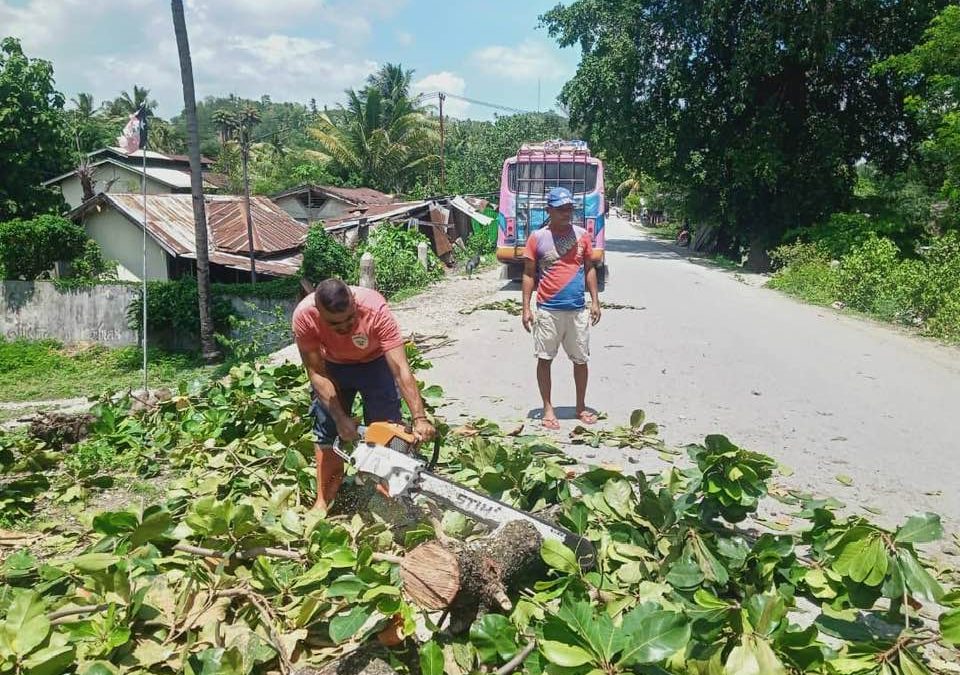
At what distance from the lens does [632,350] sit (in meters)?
8.83

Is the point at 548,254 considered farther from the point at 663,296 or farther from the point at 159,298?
the point at 159,298

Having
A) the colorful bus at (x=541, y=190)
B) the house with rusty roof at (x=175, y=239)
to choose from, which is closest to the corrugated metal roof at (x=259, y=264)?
the house with rusty roof at (x=175, y=239)

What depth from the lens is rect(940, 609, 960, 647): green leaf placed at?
2072mm

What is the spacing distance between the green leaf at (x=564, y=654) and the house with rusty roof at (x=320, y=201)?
Result: 28225 mm

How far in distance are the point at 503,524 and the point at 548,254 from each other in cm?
301

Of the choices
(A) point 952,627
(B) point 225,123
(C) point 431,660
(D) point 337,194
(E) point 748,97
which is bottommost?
(C) point 431,660

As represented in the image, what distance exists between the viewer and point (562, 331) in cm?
557

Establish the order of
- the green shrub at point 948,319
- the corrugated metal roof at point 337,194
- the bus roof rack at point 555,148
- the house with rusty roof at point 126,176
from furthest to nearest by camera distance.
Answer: the house with rusty roof at point 126,176
the corrugated metal roof at point 337,194
the bus roof rack at point 555,148
the green shrub at point 948,319

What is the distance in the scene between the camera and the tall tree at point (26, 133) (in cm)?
2109

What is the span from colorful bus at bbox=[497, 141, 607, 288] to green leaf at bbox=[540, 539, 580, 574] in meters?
11.6

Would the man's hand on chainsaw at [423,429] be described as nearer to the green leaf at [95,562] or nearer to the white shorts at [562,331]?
the green leaf at [95,562]

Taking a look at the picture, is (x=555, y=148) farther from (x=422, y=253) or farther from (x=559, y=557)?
(x=559, y=557)

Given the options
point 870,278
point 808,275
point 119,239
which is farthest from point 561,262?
point 119,239

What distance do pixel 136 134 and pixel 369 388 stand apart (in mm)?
7996
